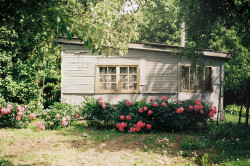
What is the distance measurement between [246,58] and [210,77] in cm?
543

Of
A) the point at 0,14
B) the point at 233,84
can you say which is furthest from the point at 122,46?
the point at 233,84

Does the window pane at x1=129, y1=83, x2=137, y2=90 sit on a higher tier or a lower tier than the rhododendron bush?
higher

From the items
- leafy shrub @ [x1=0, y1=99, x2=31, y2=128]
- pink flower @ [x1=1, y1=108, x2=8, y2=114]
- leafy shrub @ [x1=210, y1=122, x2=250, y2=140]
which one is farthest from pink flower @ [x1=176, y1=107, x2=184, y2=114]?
pink flower @ [x1=1, y1=108, x2=8, y2=114]

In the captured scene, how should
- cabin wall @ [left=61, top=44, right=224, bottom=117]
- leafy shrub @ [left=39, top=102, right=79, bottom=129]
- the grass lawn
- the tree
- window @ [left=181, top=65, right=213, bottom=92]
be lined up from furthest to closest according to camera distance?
window @ [left=181, top=65, right=213, bottom=92], cabin wall @ [left=61, top=44, right=224, bottom=117], leafy shrub @ [left=39, top=102, right=79, bottom=129], the grass lawn, the tree

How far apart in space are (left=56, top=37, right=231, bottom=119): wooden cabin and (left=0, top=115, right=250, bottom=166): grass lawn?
10.0 ft

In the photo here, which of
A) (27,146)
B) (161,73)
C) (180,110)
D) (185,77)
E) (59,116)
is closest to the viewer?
(27,146)

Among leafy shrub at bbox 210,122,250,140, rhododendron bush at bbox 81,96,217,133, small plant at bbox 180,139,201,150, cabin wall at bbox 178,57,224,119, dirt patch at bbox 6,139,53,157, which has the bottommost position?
dirt patch at bbox 6,139,53,157

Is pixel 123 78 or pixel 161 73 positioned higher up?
pixel 161 73

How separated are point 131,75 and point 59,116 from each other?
168 inches

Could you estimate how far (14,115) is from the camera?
350 inches

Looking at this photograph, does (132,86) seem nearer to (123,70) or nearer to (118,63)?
(123,70)

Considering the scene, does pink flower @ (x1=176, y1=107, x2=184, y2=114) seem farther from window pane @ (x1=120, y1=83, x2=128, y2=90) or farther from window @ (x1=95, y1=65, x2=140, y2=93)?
window pane @ (x1=120, y1=83, x2=128, y2=90)

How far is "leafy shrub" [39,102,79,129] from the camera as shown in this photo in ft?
29.6

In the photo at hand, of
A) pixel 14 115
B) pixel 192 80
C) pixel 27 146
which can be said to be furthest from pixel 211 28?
pixel 14 115
